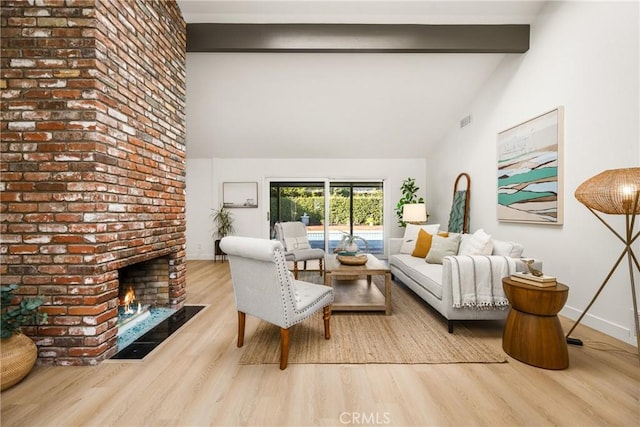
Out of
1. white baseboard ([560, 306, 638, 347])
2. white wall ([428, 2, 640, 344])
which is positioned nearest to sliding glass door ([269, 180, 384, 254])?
white wall ([428, 2, 640, 344])

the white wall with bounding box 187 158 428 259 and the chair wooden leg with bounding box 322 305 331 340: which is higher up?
the white wall with bounding box 187 158 428 259

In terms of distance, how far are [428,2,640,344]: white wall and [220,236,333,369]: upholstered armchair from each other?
253 cm

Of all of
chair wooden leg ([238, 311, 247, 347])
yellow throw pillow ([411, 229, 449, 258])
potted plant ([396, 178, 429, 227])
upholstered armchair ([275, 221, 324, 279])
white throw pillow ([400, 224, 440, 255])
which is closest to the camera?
chair wooden leg ([238, 311, 247, 347])

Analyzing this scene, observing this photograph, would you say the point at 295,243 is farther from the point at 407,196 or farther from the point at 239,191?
the point at 407,196

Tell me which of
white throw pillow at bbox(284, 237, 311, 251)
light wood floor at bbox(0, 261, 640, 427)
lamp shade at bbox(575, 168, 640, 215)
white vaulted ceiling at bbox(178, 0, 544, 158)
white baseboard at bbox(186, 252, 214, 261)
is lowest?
light wood floor at bbox(0, 261, 640, 427)

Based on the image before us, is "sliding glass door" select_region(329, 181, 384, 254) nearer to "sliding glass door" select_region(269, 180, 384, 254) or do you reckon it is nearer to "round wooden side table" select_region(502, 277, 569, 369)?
"sliding glass door" select_region(269, 180, 384, 254)

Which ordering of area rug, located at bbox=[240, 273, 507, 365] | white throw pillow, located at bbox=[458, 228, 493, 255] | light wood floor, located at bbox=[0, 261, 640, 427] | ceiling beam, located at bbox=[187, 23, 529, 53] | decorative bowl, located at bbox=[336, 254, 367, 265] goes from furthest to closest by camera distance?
ceiling beam, located at bbox=[187, 23, 529, 53] < decorative bowl, located at bbox=[336, 254, 367, 265] < white throw pillow, located at bbox=[458, 228, 493, 255] < area rug, located at bbox=[240, 273, 507, 365] < light wood floor, located at bbox=[0, 261, 640, 427]

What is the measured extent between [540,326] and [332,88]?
3.85m

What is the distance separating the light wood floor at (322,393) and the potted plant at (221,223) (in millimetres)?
3964

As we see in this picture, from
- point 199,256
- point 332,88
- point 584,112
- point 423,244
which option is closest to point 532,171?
point 584,112

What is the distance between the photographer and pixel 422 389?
175 cm

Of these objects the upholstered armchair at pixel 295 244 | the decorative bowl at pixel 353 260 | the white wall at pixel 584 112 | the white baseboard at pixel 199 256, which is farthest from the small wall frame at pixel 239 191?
the white wall at pixel 584 112

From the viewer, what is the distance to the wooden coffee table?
288 cm

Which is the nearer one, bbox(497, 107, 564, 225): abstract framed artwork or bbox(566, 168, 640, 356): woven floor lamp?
bbox(566, 168, 640, 356): woven floor lamp
